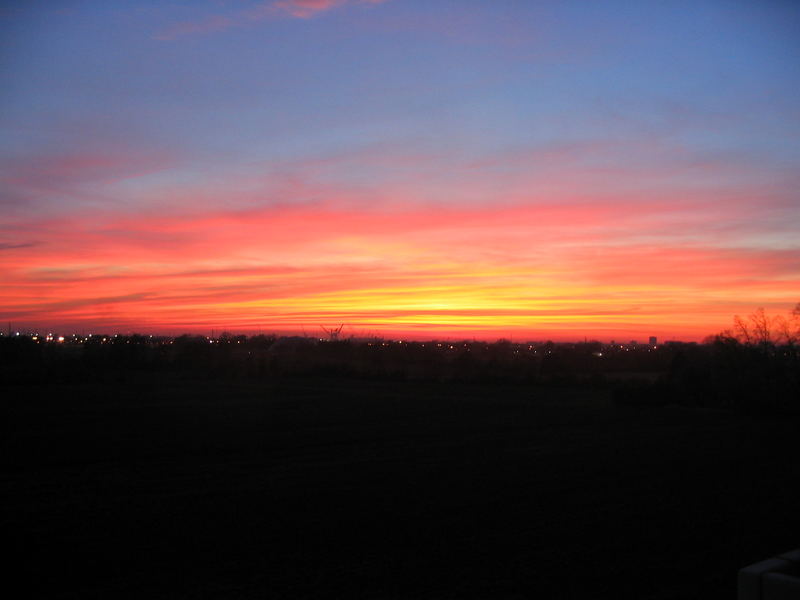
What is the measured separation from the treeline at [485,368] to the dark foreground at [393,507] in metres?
10.9

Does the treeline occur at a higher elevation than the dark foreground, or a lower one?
higher

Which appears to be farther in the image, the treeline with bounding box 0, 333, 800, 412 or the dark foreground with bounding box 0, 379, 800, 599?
the treeline with bounding box 0, 333, 800, 412

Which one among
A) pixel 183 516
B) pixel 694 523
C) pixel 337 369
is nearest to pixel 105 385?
pixel 337 369

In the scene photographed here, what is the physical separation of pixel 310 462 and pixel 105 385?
43.7 metres

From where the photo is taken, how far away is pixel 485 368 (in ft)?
273

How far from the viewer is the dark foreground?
1037 centimetres

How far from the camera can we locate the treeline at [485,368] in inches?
1742

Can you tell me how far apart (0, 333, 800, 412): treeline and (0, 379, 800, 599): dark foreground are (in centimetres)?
1093

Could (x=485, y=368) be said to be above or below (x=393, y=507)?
above

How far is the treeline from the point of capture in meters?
44.2

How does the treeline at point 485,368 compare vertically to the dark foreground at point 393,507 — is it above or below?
above

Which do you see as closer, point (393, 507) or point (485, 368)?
point (393, 507)

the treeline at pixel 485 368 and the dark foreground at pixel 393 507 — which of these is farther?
the treeline at pixel 485 368

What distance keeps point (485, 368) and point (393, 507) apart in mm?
68743
